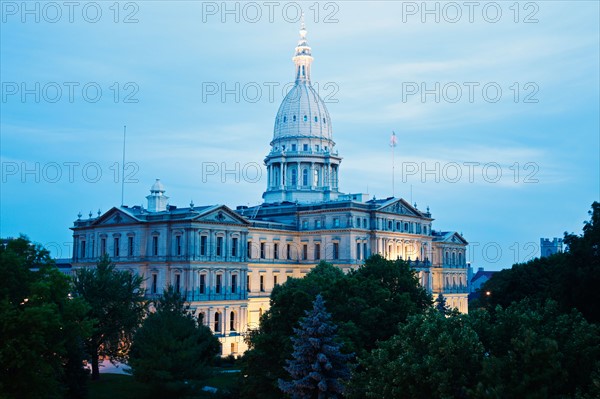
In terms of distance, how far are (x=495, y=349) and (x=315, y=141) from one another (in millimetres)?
80829

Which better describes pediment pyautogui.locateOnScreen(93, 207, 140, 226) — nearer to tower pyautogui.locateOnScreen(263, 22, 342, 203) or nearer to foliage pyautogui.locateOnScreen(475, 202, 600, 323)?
tower pyautogui.locateOnScreen(263, 22, 342, 203)

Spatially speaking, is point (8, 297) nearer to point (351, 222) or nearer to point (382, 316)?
point (382, 316)

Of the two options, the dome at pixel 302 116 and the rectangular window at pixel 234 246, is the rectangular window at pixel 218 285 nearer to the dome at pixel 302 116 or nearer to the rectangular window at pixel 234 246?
the rectangular window at pixel 234 246

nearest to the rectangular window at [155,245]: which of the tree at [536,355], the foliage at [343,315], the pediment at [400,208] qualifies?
the pediment at [400,208]

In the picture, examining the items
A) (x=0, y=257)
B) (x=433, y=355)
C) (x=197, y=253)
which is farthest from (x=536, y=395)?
(x=197, y=253)

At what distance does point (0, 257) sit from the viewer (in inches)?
1387

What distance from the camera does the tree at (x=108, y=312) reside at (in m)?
52.5

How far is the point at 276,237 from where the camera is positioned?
292 feet

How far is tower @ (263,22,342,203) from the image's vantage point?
105938 millimetres

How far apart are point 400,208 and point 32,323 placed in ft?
216

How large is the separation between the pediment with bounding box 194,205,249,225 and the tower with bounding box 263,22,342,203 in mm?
25038

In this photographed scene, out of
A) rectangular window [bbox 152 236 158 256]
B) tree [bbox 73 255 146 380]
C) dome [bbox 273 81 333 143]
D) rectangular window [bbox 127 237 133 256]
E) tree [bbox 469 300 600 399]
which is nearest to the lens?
tree [bbox 469 300 600 399]

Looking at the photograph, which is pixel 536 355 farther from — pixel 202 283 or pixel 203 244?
pixel 203 244

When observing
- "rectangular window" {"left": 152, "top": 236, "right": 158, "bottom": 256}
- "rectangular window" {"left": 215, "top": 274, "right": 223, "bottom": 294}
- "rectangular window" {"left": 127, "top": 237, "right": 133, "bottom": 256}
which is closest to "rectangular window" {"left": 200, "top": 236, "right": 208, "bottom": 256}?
"rectangular window" {"left": 215, "top": 274, "right": 223, "bottom": 294}
